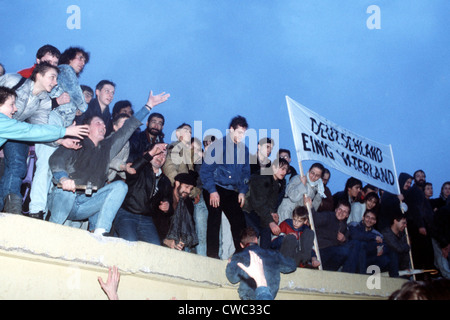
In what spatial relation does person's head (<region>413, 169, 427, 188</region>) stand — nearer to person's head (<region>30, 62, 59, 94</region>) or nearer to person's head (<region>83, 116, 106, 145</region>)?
person's head (<region>83, 116, 106, 145</region>)

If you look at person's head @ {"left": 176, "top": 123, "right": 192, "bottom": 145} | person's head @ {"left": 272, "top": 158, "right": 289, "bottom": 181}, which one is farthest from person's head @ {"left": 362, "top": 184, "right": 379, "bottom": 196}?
person's head @ {"left": 176, "top": 123, "right": 192, "bottom": 145}

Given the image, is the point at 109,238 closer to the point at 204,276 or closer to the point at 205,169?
the point at 204,276

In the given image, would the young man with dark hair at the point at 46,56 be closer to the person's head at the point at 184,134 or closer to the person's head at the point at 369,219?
the person's head at the point at 184,134

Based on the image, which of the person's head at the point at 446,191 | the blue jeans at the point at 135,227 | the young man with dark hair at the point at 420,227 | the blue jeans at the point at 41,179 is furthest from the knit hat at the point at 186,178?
the person's head at the point at 446,191

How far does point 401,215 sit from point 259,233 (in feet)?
10.2

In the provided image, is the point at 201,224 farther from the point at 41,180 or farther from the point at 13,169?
the point at 13,169

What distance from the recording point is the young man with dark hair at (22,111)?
175 inches

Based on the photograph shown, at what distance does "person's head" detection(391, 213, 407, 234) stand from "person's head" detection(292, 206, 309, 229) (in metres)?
2.43

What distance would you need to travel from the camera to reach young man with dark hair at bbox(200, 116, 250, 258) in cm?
625

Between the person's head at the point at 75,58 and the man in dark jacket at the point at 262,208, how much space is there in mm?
2956

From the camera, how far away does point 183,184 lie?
5.98 metres

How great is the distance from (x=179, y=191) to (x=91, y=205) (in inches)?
52.3

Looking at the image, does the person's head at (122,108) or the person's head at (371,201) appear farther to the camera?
the person's head at (371,201)
